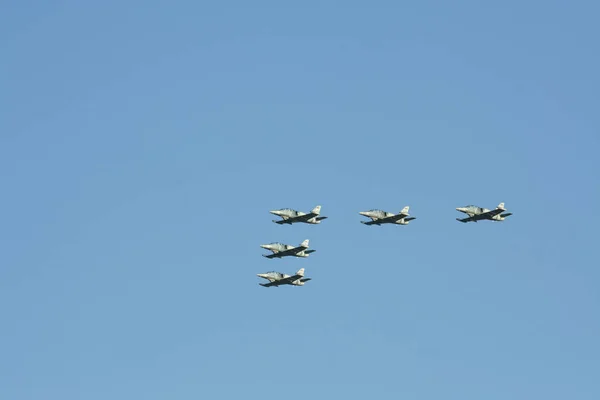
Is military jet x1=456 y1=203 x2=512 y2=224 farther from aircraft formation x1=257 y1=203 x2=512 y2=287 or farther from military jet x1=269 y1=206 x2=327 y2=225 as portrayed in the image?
military jet x1=269 y1=206 x2=327 y2=225

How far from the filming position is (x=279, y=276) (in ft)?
582

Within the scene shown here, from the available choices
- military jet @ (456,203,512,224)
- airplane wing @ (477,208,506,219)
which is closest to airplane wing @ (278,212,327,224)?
military jet @ (456,203,512,224)

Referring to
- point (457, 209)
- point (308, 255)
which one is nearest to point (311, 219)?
point (308, 255)

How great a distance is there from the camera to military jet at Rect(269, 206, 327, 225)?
567 ft

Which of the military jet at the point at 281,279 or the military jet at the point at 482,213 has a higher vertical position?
the military jet at the point at 482,213

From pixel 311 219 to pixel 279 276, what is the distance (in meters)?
13.2

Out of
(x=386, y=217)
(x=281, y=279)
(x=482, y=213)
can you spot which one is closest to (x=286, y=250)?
(x=281, y=279)

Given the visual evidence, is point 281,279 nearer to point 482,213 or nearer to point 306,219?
point 306,219

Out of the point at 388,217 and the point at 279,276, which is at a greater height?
the point at 388,217

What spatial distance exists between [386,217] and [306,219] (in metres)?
16.6

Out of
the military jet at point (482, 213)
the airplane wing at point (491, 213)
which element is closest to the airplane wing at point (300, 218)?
the military jet at point (482, 213)

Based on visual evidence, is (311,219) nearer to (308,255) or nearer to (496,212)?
(308,255)

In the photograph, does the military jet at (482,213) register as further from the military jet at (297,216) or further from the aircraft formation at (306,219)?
the military jet at (297,216)

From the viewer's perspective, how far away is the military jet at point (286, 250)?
17338cm
